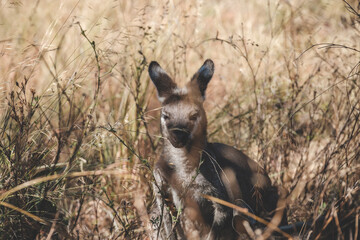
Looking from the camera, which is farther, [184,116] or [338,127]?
[338,127]

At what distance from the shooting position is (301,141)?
4.49 meters

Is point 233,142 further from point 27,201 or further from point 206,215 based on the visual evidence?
point 27,201

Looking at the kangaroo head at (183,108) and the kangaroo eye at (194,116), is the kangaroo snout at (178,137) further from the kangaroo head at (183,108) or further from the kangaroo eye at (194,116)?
the kangaroo eye at (194,116)

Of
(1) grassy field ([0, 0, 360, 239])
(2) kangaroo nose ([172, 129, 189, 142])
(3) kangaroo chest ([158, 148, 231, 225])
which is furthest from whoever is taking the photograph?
(3) kangaroo chest ([158, 148, 231, 225])

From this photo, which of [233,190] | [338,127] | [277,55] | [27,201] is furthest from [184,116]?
[277,55]

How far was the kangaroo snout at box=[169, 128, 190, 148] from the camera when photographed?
11.5 ft

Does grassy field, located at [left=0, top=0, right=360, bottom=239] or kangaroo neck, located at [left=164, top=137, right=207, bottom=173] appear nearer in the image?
grassy field, located at [left=0, top=0, right=360, bottom=239]

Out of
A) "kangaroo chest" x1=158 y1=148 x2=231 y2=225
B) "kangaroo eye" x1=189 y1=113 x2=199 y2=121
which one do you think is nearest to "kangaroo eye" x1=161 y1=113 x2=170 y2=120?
"kangaroo eye" x1=189 y1=113 x2=199 y2=121

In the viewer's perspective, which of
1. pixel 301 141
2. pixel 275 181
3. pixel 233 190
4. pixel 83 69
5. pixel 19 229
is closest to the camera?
pixel 19 229

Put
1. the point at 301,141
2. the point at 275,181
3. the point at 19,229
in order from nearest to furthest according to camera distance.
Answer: the point at 19,229
the point at 275,181
the point at 301,141

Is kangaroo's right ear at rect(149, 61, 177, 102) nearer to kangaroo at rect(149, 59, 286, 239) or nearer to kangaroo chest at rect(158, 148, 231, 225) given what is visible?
kangaroo at rect(149, 59, 286, 239)

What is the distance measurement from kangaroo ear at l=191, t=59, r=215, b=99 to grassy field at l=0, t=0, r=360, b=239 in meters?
0.31

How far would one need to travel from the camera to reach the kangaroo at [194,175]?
360 centimetres

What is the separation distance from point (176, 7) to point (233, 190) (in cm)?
241
